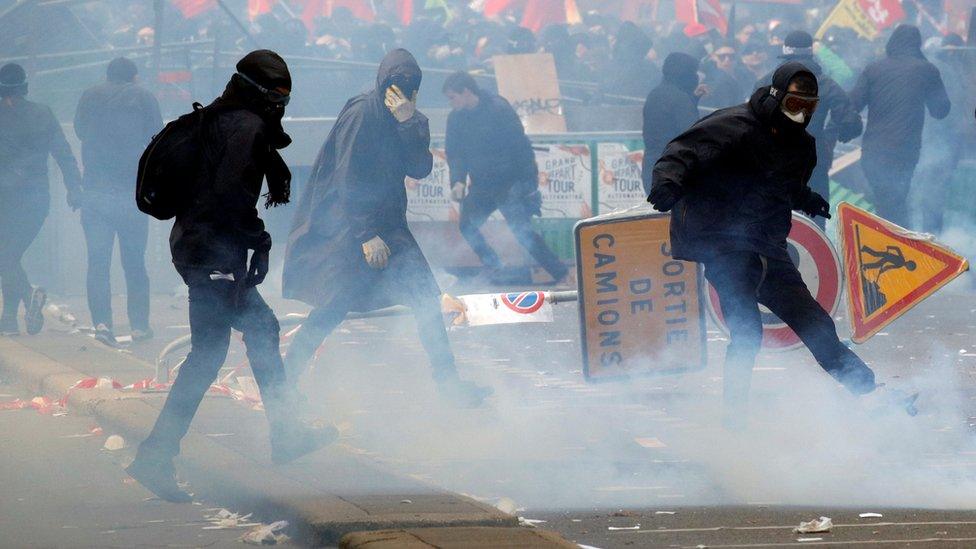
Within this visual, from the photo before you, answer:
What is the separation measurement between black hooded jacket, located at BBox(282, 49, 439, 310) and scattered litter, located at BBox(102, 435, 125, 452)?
3.55ft

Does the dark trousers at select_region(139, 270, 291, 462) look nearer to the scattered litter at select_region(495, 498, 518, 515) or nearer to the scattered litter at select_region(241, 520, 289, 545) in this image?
the scattered litter at select_region(241, 520, 289, 545)

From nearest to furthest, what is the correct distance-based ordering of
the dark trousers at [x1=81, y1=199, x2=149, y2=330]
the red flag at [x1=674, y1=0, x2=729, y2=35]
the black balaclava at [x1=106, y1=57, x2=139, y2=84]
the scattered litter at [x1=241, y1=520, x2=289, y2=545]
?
the scattered litter at [x1=241, y1=520, x2=289, y2=545]
the dark trousers at [x1=81, y1=199, x2=149, y2=330]
the black balaclava at [x1=106, y1=57, x2=139, y2=84]
the red flag at [x1=674, y1=0, x2=729, y2=35]

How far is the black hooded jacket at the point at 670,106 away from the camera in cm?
1356

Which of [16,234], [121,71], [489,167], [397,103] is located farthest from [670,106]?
[397,103]

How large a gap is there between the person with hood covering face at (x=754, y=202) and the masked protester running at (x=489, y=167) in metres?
7.41

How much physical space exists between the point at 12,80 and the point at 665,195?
6644 mm

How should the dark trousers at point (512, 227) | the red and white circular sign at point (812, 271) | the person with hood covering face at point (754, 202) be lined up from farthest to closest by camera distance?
1. the dark trousers at point (512, 227)
2. the red and white circular sign at point (812, 271)
3. the person with hood covering face at point (754, 202)

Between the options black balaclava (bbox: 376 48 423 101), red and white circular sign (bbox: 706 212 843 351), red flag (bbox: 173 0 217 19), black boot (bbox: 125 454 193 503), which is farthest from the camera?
red flag (bbox: 173 0 217 19)

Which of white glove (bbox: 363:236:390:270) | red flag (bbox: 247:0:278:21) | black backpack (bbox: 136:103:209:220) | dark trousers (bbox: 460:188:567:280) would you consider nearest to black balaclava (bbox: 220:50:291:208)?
black backpack (bbox: 136:103:209:220)

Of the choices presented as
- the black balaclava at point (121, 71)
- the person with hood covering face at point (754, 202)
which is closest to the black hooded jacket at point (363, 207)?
the person with hood covering face at point (754, 202)

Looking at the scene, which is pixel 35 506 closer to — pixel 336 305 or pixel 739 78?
pixel 336 305

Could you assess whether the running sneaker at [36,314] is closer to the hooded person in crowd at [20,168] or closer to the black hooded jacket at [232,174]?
the hooded person in crowd at [20,168]

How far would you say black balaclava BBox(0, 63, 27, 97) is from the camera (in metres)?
12.0

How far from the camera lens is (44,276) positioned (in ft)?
48.6
